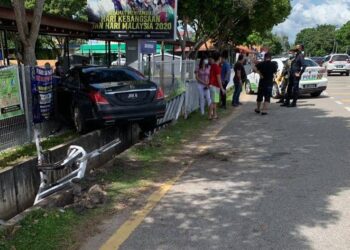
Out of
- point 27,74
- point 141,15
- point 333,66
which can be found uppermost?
point 141,15

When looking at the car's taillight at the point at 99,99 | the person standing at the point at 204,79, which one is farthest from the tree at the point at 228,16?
the car's taillight at the point at 99,99

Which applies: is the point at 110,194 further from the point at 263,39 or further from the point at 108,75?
the point at 263,39

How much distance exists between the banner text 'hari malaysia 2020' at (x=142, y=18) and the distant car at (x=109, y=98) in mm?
7919

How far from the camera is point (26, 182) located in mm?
6207

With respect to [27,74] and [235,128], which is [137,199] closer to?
[27,74]

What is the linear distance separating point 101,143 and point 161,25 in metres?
9.76

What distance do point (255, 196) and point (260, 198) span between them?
0.34ft

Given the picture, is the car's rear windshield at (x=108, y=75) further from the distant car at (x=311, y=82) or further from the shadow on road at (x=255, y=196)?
the distant car at (x=311, y=82)

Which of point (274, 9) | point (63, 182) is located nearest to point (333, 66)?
point (274, 9)

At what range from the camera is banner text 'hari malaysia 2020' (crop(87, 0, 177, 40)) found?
17.5m

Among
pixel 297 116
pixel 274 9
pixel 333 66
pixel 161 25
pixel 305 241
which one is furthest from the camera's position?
pixel 333 66

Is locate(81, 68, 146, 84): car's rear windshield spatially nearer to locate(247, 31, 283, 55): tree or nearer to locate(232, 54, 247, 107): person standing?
locate(232, 54, 247, 107): person standing

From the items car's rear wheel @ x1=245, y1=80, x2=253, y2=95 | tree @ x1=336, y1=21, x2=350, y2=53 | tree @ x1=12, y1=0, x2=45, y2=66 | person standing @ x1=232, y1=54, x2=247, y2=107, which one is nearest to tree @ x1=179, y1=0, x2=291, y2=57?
car's rear wheel @ x1=245, y1=80, x2=253, y2=95

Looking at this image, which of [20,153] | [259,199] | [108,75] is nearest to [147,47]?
[108,75]
